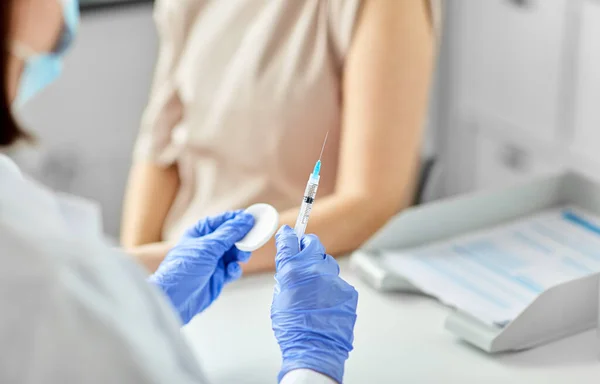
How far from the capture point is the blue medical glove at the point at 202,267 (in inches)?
42.8

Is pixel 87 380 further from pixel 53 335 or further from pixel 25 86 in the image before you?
pixel 25 86

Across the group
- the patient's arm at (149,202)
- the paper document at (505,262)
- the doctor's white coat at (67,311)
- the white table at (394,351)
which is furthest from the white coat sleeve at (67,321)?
the patient's arm at (149,202)

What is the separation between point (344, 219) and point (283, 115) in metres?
0.21

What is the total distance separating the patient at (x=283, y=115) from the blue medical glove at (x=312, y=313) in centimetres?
30

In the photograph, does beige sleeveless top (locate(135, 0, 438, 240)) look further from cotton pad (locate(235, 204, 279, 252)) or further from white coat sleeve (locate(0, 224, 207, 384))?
white coat sleeve (locate(0, 224, 207, 384))

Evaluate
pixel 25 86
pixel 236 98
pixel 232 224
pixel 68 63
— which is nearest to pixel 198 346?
pixel 232 224

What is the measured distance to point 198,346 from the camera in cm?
109

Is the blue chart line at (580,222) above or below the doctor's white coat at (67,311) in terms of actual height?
below

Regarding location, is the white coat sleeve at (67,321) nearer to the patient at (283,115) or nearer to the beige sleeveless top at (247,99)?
the patient at (283,115)

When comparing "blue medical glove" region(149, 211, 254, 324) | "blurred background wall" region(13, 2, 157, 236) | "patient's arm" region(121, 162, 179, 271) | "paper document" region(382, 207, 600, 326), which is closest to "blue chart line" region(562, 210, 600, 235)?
"paper document" region(382, 207, 600, 326)

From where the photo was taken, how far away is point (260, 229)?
1.09 m

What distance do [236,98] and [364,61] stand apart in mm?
248

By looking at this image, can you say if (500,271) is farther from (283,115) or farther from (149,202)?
(149,202)

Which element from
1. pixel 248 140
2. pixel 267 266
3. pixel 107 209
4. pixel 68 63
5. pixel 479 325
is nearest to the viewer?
pixel 479 325
